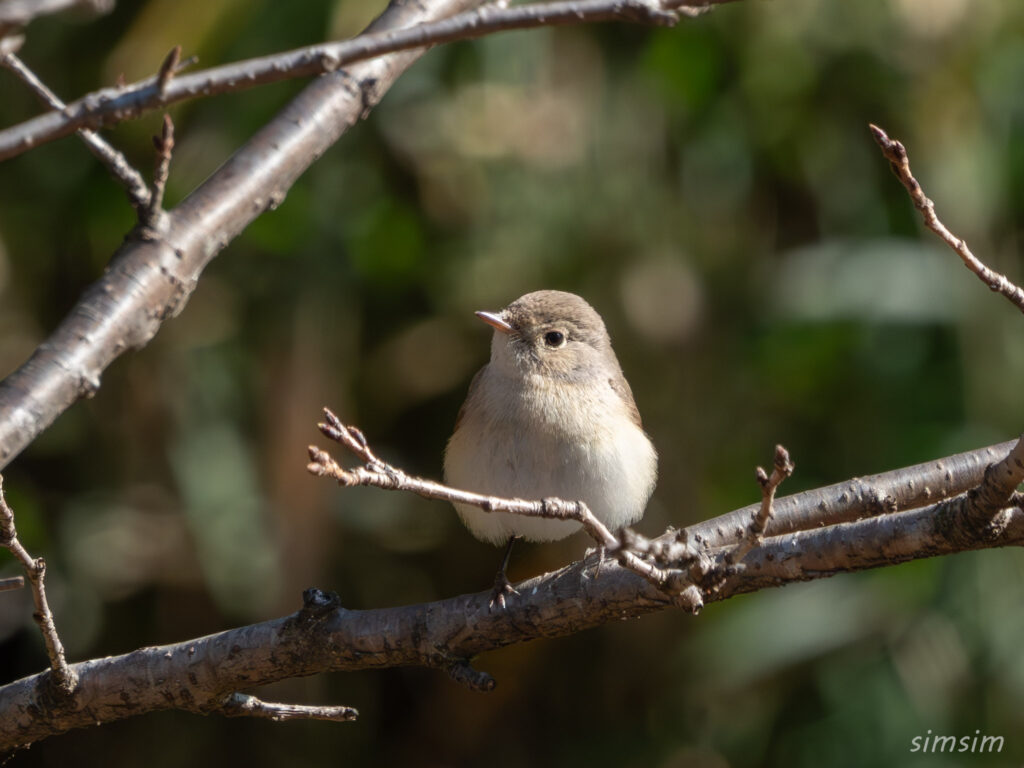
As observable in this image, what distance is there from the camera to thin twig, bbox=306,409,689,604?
1.94 m

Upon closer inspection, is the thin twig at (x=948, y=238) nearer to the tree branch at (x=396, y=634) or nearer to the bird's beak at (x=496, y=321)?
the tree branch at (x=396, y=634)

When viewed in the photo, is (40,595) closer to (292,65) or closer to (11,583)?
(11,583)

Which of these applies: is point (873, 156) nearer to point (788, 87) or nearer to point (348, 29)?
point (788, 87)

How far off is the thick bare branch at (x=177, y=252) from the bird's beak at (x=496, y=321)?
4.30 feet

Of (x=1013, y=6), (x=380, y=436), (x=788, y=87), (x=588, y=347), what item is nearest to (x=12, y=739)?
(x=588, y=347)

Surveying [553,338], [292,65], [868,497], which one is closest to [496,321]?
[553,338]

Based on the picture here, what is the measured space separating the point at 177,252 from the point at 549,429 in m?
1.73

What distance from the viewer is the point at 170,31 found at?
5.34 m

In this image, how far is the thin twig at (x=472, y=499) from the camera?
1940 millimetres

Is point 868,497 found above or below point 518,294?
below

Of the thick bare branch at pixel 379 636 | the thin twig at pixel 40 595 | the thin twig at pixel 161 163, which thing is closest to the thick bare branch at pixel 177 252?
the thin twig at pixel 161 163

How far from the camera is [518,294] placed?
5.79 meters

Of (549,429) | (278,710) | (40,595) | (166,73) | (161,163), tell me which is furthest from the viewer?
(549,429)

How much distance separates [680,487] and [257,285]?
2445 millimetres
